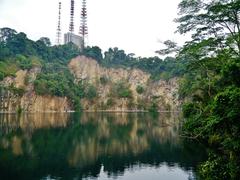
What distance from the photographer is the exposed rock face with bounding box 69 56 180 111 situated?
141875mm

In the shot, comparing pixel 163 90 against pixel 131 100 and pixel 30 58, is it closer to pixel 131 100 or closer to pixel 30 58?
pixel 131 100

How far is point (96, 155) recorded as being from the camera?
3975 centimetres

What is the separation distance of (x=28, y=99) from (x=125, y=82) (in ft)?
163

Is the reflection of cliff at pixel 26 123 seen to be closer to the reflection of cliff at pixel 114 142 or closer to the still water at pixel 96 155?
the still water at pixel 96 155

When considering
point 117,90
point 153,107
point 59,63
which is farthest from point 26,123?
point 117,90

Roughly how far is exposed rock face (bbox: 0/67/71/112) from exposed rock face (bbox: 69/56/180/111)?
58.0 ft

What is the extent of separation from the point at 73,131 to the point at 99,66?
92.4 m

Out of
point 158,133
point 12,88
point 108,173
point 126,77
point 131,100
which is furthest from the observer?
point 126,77

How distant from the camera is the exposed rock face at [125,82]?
142 meters

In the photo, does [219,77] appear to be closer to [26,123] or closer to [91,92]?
[26,123]

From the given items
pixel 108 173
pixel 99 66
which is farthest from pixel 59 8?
pixel 108 173

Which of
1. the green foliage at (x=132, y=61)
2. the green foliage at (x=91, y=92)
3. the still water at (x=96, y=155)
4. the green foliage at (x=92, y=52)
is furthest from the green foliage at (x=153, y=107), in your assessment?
the still water at (x=96, y=155)

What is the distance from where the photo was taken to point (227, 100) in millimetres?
19000

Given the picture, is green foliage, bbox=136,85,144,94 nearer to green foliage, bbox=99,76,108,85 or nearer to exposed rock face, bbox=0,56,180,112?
exposed rock face, bbox=0,56,180,112
